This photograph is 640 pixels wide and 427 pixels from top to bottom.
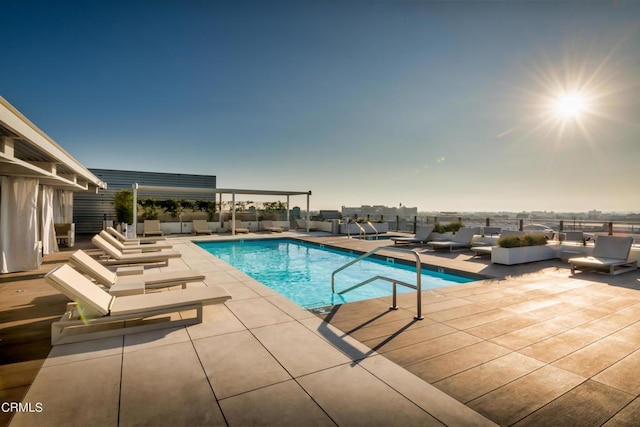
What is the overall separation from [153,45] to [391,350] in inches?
382

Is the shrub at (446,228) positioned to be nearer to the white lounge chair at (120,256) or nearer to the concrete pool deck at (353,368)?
the concrete pool deck at (353,368)

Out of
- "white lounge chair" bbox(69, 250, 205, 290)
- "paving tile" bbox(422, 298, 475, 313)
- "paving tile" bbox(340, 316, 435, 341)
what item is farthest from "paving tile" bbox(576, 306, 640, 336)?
"white lounge chair" bbox(69, 250, 205, 290)

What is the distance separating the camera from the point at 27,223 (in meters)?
7.08

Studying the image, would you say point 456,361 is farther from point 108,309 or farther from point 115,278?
point 115,278

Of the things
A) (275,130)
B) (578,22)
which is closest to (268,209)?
(275,130)

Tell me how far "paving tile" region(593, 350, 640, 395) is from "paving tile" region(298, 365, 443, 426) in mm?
1658

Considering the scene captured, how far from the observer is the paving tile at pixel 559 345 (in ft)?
10.0

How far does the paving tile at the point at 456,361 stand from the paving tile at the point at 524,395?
1.15 feet

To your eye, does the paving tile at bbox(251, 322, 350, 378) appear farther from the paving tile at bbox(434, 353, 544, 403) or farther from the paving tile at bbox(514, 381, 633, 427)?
the paving tile at bbox(514, 381, 633, 427)

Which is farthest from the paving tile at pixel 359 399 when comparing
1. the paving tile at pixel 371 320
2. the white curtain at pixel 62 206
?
the white curtain at pixel 62 206

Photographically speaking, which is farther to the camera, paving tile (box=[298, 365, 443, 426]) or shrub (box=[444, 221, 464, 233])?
shrub (box=[444, 221, 464, 233])

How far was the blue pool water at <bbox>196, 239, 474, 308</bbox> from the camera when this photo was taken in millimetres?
7133

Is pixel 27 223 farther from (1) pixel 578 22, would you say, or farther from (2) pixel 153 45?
(1) pixel 578 22

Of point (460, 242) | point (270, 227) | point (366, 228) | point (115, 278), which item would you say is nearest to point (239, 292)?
point (115, 278)
